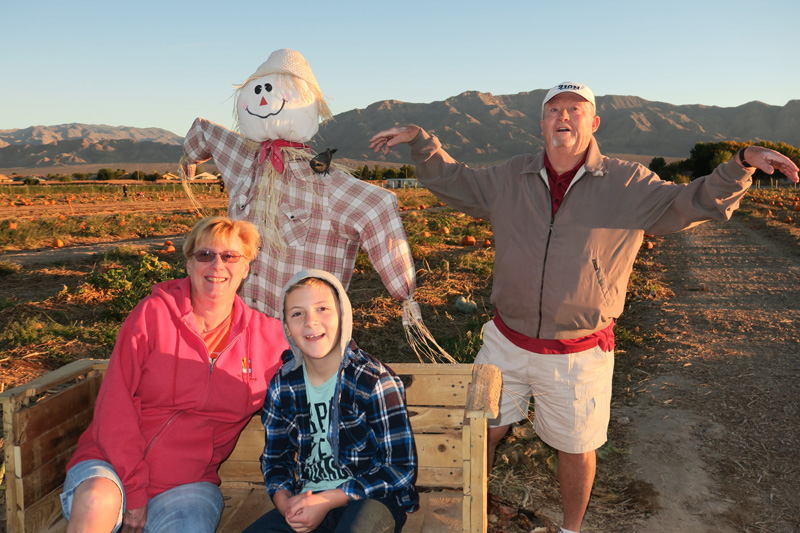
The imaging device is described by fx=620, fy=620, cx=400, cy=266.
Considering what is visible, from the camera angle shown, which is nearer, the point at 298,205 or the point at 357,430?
the point at 357,430

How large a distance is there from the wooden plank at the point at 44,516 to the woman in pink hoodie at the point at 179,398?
0.29 metres

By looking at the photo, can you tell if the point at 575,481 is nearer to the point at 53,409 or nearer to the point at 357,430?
the point at 357,430

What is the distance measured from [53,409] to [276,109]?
189 centimetres

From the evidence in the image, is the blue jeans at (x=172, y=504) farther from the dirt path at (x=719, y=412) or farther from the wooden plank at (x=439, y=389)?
the dirt path at (x=719, y=412)

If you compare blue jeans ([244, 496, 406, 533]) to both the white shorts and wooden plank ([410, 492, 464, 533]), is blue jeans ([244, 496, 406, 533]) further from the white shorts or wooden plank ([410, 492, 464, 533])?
the white shorts

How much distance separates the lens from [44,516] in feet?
8.74

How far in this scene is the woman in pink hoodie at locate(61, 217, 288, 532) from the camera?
7.98ft

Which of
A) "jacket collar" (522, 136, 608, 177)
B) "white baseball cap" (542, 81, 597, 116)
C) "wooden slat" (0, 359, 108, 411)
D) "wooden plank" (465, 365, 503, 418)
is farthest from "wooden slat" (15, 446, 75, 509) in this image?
"white baseball cap" (542, 81, 597, 116)

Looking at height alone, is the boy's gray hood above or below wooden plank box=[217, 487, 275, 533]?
above

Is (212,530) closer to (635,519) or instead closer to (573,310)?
(573,310)

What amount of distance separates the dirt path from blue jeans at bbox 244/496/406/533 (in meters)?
1.82

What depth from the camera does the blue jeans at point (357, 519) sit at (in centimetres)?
226

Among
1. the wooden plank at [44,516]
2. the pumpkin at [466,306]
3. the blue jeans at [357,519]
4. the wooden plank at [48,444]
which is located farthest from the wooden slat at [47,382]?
the pumpkin at [466,306]

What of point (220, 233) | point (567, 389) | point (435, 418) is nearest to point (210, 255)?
point (220, 233)
